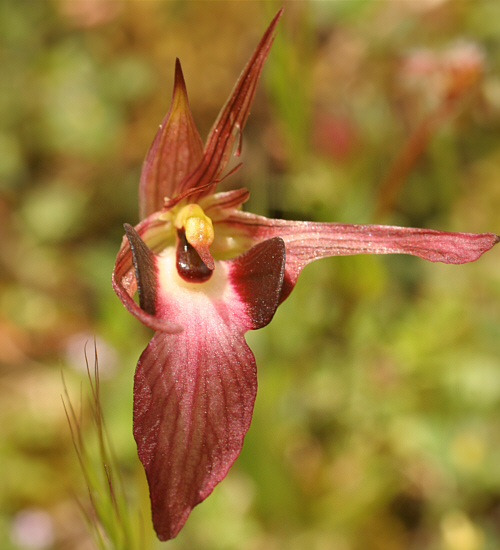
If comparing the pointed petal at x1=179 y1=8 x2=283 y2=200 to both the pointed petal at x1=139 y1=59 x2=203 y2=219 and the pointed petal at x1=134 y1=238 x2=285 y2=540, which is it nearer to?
the pointed petal at x1=139 y1=59 x2=203 y2=219

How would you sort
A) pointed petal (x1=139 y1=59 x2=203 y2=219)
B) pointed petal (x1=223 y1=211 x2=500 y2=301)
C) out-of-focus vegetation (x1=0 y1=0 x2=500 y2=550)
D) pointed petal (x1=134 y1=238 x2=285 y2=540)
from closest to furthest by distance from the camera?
pointed petal (x1=134 y1=238 x2=285 y2=540) < pointed petal (x1=223 y1=211 x2=500 y2=301) < pointed petal (x1=139 y1=59 x2=203 y2=219) < out-of-focus vegetation (x1=0 y1=0 x2=500 y2=550)

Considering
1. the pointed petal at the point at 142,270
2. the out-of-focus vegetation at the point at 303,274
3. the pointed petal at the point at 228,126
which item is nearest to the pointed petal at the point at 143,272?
the pointed petal at the point at 142,270

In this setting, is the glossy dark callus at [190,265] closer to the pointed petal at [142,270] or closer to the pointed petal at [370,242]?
the pointed petal at [142,270]

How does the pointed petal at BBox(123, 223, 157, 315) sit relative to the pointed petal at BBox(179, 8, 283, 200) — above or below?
below

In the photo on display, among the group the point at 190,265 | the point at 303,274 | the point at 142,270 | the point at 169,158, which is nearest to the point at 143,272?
the point at 142,270

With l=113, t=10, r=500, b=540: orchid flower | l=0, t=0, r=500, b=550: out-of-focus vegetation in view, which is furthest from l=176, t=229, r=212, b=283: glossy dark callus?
l=0, t=0, r=500, b=550: out-of-focus vegetation

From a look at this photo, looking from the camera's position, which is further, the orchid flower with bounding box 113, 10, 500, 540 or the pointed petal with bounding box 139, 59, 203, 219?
the pointed petal with bounding box 139, 59, 203, 219
